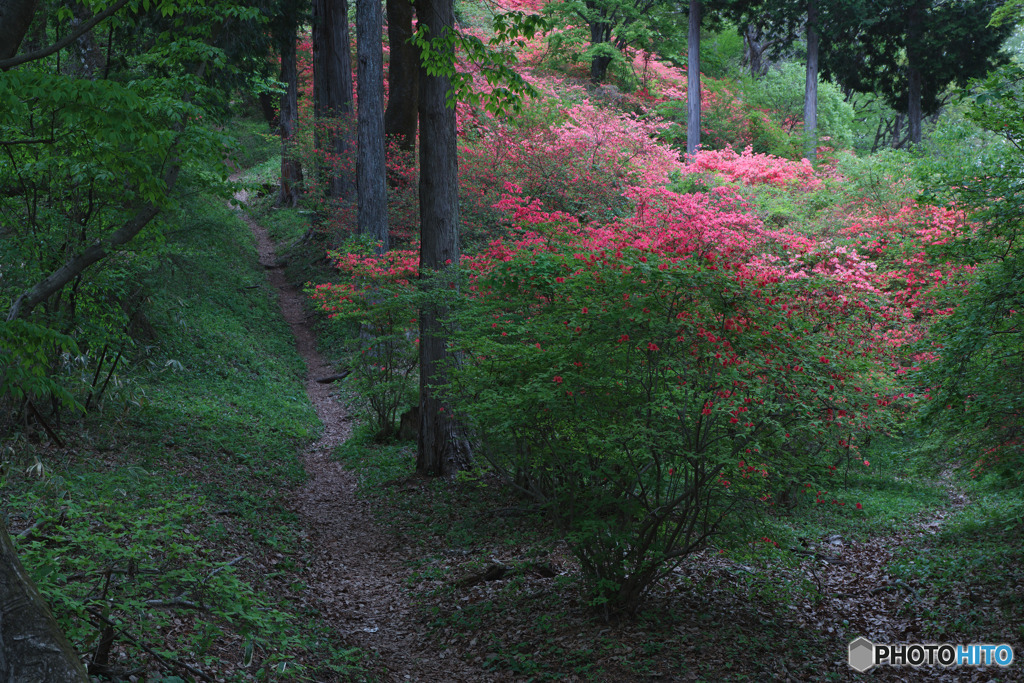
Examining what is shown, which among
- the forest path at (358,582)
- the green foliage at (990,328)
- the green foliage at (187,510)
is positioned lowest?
the forest path at (358,582)

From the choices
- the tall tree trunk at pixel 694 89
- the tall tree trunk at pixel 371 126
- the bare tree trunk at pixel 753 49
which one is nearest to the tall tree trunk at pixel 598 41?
A: the tall tree trunk at pixel 694 89

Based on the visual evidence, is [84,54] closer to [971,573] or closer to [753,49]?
[971,573]

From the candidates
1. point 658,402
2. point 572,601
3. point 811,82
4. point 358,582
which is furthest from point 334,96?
point 658,402

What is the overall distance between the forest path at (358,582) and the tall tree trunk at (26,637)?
2332mm

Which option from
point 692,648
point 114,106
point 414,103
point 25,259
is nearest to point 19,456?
point 25,259

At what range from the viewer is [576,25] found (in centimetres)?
2469

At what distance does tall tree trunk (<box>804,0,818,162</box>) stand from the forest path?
18.2 metres

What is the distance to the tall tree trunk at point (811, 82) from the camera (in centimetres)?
2158

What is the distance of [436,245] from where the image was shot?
8.59 meters

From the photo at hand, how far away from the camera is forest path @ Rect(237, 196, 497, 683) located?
16.8 feet

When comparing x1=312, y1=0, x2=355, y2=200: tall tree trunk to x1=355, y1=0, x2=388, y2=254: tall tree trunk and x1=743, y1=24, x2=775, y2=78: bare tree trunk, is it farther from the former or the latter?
x1=743, y1=24, x2=775, y2=78: bare tree trunk

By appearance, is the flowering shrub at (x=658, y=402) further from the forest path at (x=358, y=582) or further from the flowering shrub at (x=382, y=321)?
the flowering shrub at (x=382, y=321)

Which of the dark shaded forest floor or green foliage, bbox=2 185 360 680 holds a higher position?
green foliage, bbox=2 185 360 680

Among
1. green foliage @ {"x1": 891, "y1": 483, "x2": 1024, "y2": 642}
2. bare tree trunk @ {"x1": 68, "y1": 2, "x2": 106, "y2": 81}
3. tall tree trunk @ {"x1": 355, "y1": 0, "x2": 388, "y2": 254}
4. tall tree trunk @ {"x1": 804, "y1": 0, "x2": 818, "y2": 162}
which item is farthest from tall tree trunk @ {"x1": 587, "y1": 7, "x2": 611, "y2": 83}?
green foliage @ {"x1": 891, "y1": 483, "x2": 1024, "y2": 642}
